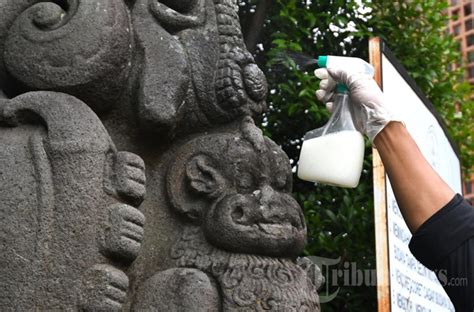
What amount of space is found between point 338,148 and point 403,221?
1528 mm

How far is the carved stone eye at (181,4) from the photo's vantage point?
2164 millimetres

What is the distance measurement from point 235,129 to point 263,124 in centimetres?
168

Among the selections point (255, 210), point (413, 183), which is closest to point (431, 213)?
point (413, 183)

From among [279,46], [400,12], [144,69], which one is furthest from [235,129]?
[400,12]

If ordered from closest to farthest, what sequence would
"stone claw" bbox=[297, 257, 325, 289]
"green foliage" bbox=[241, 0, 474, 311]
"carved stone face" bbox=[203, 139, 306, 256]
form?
1. "carved stone face" bbox=[203, 139, 306, 256]
2. "stone claw" bbox=[297, 257, 325, 289]
3. "green foliage" bbox=[241, 0, 474, 311]

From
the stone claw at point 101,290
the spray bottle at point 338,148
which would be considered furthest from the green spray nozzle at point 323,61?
the stone claw at point 101,290

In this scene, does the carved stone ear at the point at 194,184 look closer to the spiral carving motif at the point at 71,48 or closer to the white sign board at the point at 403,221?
the spiral carving motif at the point at 71,48

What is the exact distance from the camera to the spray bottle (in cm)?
180

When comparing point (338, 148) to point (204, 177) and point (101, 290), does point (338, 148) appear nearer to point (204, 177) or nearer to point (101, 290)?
point (204, 177)

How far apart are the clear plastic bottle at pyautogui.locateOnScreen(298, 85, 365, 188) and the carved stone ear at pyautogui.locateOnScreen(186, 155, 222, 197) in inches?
11.1

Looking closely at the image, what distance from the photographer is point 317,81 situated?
366 cm

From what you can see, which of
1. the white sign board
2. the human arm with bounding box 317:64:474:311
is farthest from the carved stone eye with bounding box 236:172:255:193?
the white sign board

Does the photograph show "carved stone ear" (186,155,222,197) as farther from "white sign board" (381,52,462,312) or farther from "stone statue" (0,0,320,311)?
"white sign board" (381,52,462,312)

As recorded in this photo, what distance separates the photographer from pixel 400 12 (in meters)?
4.19
